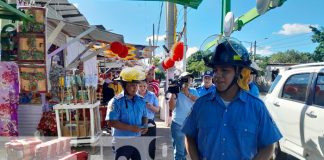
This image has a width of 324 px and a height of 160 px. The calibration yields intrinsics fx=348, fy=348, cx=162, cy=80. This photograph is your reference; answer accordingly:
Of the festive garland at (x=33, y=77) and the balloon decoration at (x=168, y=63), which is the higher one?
the balloon decoration at (x=168, y=63)

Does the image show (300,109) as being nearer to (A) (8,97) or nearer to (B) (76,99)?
(B) (76,99)

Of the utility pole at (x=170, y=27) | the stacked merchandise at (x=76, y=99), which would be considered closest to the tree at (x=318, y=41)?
the utility pole at (x=170, y=27)

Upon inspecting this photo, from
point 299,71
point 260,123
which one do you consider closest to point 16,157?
point 260,123

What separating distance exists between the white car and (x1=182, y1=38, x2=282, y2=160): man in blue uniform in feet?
7.81

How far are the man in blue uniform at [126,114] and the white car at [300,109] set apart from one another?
7.31ft

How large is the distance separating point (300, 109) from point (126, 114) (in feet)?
8.49

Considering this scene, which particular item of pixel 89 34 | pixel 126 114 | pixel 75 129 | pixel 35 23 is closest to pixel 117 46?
pixel 89 34

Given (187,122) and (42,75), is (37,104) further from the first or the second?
(187,122)

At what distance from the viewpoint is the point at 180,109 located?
5301 mm

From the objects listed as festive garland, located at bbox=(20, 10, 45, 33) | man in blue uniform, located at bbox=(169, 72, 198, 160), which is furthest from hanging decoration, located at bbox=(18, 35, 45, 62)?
man in blue uniform, located at bbox=(169, 72, 198, 160)

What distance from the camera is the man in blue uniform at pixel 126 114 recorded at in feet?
13.0

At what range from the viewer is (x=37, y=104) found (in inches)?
287

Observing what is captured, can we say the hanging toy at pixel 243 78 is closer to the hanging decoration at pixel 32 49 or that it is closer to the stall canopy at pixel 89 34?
the hanging decoration at pixel 32 49

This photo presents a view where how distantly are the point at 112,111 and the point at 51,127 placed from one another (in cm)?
366
